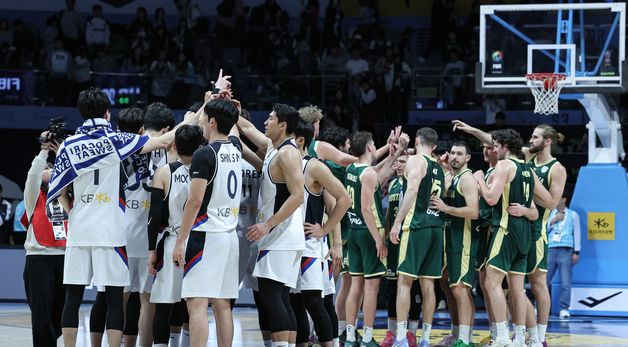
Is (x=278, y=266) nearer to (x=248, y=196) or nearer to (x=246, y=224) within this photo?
(x=246, y=224)

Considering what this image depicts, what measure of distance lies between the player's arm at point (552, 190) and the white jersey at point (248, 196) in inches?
149

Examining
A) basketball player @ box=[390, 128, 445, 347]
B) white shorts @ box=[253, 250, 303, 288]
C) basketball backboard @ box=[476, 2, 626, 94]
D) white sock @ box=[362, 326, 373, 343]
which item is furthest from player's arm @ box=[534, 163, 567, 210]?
white shorts @ box=[253, 250, 303, 288]

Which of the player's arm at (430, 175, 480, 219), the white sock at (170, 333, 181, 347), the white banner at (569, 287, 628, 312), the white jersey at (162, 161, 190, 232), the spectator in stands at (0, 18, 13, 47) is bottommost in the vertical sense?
the white banner at (569, 287, 628, 312)

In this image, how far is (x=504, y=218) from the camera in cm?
1056

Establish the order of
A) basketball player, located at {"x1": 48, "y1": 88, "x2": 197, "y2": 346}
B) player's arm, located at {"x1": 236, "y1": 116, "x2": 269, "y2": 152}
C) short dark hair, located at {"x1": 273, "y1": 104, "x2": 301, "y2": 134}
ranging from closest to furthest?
basketball player, located at {"x1": 48, "y1": 88, "x2": 197, "y2": 346}
short dark hair, located at {"x1": 273, "y1": 104, "x2": 301, "y2": 134}
player's arm, located at {"x1": 236, "y1": 116, "x2": 269, "y2": 152}

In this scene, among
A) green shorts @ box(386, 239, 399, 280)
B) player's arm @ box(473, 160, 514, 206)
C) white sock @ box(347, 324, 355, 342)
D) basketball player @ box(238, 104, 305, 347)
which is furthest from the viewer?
green shorts @ box(386, 239, 399, 280)

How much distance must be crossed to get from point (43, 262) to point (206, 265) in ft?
6.12

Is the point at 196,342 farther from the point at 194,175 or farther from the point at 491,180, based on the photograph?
the point at 491,180

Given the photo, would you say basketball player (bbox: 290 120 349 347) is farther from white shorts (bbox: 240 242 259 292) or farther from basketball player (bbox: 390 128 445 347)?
basketball player (bbox: 390 128 445 347)

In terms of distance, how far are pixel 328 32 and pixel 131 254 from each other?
15.3m

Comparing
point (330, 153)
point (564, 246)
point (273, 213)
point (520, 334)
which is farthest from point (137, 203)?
point (564, 246)

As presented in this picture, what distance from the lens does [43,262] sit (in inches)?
339

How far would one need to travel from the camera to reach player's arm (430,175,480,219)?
10.5 m

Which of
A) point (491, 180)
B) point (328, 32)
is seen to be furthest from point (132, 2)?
point (491, 180)
